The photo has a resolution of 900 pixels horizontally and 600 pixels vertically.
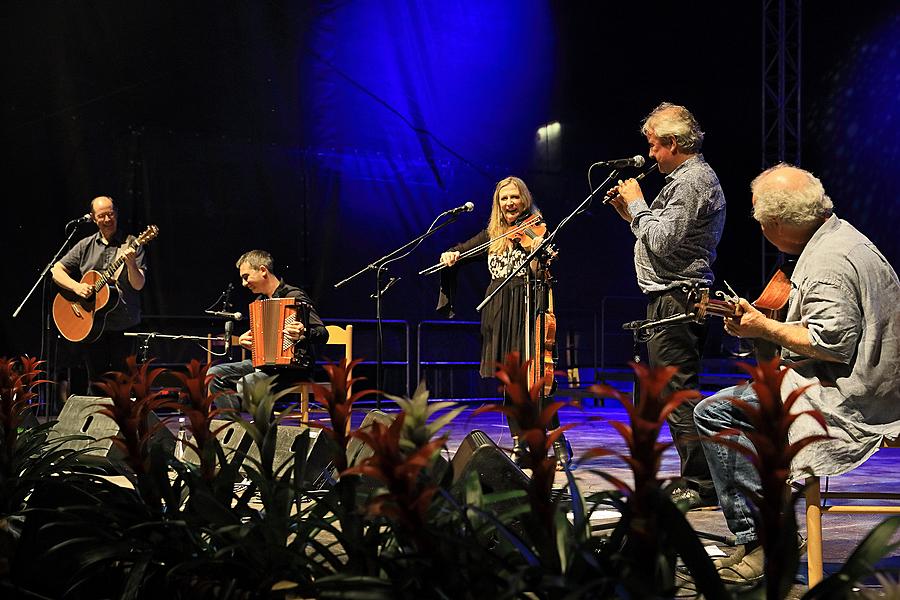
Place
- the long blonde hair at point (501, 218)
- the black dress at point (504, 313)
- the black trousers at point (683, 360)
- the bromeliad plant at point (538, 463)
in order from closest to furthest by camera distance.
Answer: the bromeliad plant at point (538, 463) < the black trousers at point (683, 360) < the black dress at point (504, 313) < the long blonde hair at point (501, 218)

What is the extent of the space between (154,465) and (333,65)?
772 centimetres

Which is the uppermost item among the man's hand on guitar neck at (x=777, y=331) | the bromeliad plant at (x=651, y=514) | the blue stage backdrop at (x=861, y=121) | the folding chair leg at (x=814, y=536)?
the blue stage backdrop at (x=861, y=121)

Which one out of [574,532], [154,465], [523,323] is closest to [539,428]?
[574,532]

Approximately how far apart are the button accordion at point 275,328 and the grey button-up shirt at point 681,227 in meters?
2.56

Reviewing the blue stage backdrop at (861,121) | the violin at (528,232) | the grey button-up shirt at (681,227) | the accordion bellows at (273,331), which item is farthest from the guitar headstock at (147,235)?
the blue stage backdrop at (861,121)

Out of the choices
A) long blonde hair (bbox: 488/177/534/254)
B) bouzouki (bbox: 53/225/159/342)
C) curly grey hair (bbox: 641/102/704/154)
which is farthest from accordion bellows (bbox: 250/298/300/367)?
curly grey hair (bbox: 641/102/704/154)

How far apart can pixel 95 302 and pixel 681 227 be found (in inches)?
172

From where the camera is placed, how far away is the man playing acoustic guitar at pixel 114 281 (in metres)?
6.50

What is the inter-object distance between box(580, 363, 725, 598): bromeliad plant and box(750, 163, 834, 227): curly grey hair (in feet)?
5.26

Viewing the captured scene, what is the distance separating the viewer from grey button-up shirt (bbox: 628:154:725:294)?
3.65 m

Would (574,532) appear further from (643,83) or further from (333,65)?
(643,83)

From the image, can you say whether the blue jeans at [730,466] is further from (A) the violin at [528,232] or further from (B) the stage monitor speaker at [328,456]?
(A) the violin at [528,232]

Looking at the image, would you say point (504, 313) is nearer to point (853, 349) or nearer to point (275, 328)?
point (275, 328)

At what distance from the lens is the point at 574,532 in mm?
1361
